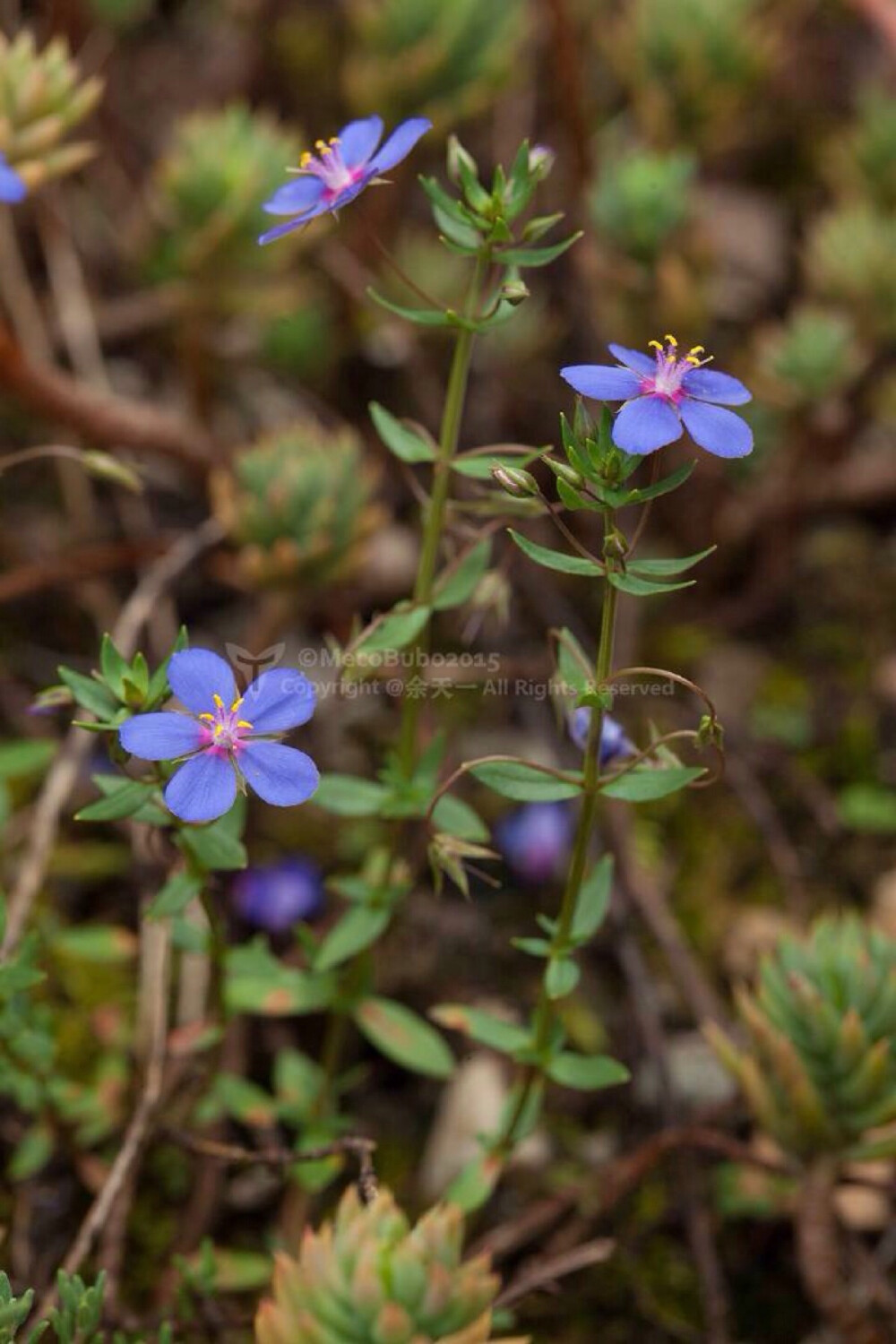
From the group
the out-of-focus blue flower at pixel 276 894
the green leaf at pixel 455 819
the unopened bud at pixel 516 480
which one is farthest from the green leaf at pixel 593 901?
the out-of-focus blue flower at pixel 276 894

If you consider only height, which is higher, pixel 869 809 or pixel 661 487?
pixel 661 487

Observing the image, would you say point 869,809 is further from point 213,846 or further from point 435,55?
point 435,55

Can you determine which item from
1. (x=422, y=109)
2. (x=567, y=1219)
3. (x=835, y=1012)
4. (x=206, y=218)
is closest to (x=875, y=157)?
(x=422, y=109)

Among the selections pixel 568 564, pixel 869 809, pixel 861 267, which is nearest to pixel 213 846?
pixel 568 564

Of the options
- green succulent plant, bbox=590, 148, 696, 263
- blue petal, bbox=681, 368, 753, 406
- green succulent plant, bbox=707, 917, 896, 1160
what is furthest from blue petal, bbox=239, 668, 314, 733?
green succulent plant, bbox=590, 148, 696, 263

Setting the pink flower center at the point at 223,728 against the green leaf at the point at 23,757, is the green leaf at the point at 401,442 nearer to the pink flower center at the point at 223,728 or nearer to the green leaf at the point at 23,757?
the pink flower center at the point at 223,728

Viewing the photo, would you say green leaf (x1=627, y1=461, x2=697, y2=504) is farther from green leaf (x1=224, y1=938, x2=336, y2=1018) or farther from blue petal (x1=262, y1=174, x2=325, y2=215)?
green leaf (x1=224, y1=938, x2=336, y2=1018)

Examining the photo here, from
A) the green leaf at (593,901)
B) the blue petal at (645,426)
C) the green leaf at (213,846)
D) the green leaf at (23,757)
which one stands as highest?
the blue petal at (645,426)
